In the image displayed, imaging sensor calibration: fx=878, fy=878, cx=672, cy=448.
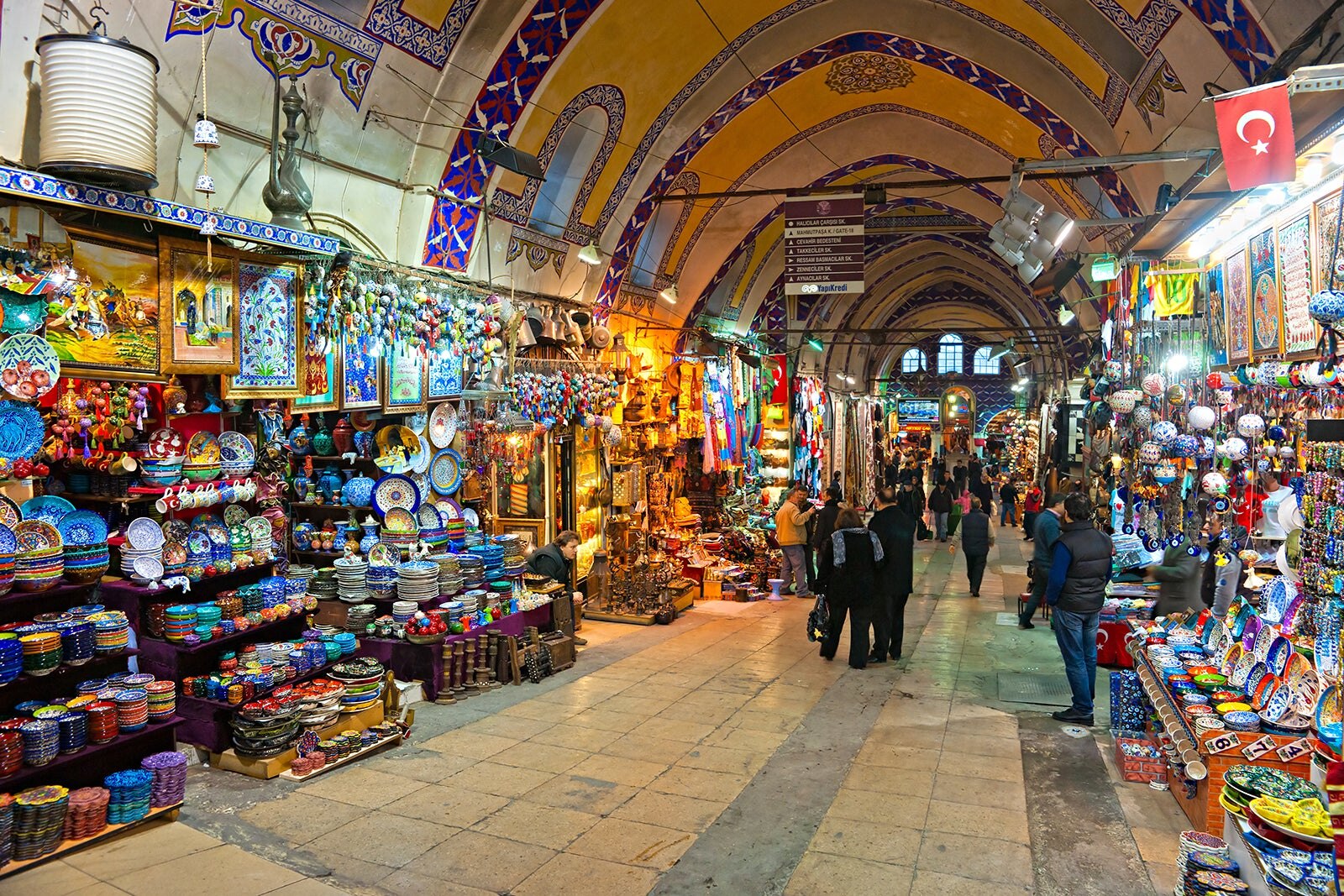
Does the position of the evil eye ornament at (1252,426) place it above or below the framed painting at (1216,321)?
below

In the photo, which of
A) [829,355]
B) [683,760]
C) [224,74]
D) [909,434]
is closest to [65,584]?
[224,74]

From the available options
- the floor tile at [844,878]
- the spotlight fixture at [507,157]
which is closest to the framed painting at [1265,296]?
the floor tile at [844,878]

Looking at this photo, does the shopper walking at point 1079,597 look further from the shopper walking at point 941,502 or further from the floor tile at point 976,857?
the shopper walking at point 941,502

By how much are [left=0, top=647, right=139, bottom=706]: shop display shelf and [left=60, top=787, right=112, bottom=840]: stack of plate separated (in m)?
0.51

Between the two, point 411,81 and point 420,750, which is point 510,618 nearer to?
point 420,750

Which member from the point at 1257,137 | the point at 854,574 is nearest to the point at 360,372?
the point at 854,574

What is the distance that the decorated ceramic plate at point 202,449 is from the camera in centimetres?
482

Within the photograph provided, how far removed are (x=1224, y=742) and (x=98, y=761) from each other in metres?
4.82

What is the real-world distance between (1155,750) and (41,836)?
5.03 metres

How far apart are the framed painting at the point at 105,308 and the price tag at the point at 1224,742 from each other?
505 cm

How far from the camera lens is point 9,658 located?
12.0 feet

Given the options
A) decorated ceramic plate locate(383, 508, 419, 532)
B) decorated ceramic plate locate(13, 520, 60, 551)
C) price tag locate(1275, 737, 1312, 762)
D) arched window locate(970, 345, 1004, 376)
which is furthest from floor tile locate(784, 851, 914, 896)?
arched window locate(970, 345, 1004, 376)

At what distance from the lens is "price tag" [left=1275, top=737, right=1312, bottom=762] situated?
338cm

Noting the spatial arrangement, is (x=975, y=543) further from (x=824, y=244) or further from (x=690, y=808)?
(x=690, y=808)
